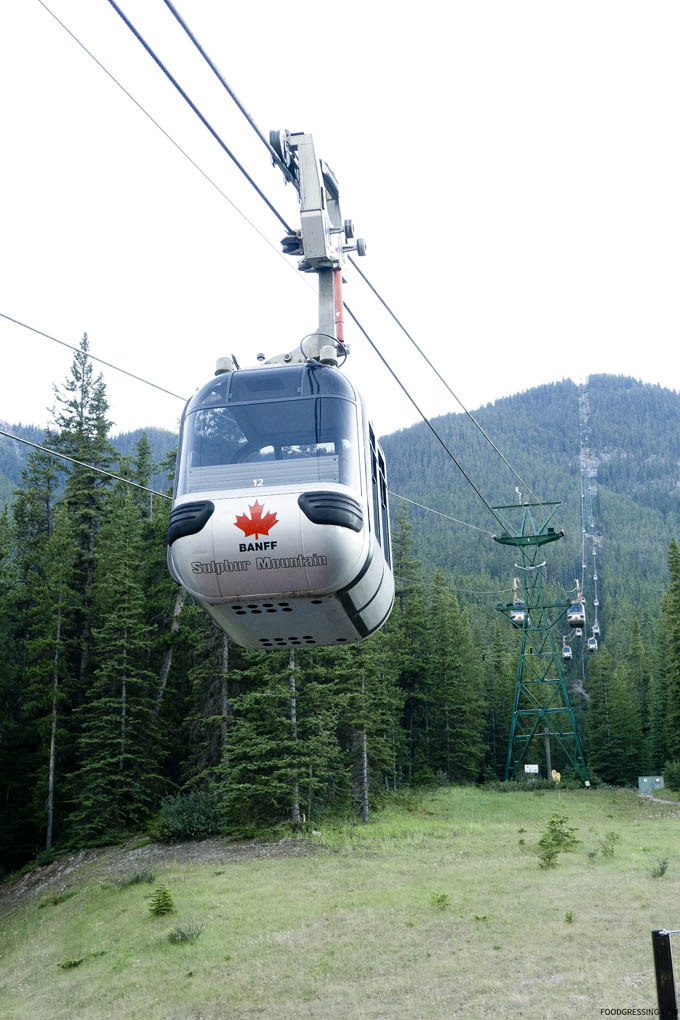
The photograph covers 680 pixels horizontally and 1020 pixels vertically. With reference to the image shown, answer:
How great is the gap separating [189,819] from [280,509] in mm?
28326

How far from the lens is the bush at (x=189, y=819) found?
109 ft

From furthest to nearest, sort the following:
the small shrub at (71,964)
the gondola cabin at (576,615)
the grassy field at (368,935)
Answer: the gondola cabin at (576,615)
the small shrub at (71,964)
the grassy field at (368,935)

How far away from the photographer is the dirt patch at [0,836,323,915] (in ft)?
96.2

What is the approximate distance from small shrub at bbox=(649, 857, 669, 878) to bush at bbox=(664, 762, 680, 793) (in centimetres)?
2451

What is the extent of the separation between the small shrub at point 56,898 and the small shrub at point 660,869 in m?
18.4

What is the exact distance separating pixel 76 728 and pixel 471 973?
A: 28.9 meters

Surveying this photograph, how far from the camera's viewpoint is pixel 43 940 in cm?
2498

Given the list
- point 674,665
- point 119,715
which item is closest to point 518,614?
point 674,665

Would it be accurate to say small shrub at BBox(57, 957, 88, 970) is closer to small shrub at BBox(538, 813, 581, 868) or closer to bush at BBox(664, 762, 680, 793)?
small shrub at BBox(538, 813, 581, 868)

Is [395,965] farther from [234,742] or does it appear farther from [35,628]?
[35,628]

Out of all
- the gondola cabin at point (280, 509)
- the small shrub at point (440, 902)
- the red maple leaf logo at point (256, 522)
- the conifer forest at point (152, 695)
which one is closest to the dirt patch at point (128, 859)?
the conifer forest at point (152, 695)

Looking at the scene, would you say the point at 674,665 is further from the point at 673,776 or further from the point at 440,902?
the point at 440,902

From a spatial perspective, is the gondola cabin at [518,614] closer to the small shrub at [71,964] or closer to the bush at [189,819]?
the bush at [189,819]

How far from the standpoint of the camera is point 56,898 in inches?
1169
